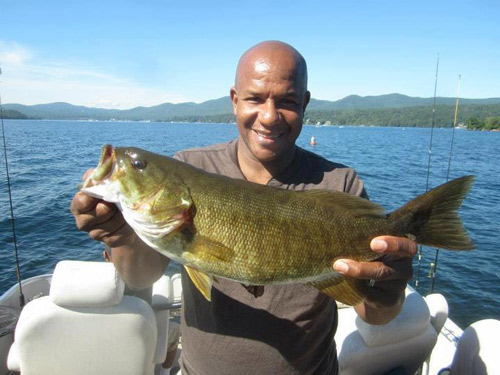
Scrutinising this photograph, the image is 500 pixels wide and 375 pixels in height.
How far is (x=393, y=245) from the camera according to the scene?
7.56ft

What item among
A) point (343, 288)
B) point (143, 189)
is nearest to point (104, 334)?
point (143, 189)

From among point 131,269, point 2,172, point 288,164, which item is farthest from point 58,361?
point 2,172

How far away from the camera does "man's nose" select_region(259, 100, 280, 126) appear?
2650 mm

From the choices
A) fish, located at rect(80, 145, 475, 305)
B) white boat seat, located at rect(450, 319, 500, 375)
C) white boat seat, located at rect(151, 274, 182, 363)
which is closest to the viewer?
fish, located at rect(80, 145, 475, 305)

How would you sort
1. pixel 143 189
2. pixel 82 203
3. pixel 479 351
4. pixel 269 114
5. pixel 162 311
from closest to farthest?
pixel 82 203
pixel 143 189
pixel 269 114
pixel 479 351
pixel 162 311

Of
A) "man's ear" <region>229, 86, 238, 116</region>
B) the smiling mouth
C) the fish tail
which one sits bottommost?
the fish tail

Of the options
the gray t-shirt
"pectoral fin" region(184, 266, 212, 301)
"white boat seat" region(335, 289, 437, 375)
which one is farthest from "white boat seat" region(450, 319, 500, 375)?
"pectoral fin" region(184, 266, 212, 301)

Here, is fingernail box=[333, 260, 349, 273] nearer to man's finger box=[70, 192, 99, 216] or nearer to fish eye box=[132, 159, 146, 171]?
fish eye box=[132, 159, 146, 171]

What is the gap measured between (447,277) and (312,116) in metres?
190

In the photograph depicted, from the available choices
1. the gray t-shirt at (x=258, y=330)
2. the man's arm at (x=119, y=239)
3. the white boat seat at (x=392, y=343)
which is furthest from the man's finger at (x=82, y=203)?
the white boat seat at (x=392, y=343)

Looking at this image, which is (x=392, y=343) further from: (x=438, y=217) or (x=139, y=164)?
(x=139, y=164)

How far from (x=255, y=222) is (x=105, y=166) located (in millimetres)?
1028

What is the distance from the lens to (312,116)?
196m

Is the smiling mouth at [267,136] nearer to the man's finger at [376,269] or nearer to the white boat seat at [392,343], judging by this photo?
the man's finger at [376,269]
